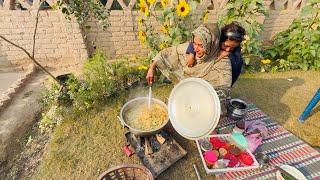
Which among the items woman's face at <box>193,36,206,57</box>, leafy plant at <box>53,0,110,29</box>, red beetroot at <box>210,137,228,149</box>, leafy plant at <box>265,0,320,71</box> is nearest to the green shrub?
leafy plant at <box>53,0,110,29</box>

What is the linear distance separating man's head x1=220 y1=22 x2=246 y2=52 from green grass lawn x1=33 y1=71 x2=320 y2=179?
4.83ft

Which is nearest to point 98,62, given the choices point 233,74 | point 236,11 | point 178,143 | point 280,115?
point 178,143

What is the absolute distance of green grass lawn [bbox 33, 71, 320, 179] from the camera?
9.64 feet

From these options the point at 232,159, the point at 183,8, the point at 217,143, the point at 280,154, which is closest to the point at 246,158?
the point at 232,159

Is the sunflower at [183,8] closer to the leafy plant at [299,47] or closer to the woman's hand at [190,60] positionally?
the woman's hand at [190,60]

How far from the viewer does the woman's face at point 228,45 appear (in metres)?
2.95

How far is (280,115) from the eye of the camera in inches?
151

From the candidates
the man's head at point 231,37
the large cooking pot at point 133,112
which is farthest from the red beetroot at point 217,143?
the man's head at point 231,37

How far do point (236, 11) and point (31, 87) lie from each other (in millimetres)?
4323

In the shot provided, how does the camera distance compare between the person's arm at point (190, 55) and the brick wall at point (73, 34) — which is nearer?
the person's arm at point (190, 55)

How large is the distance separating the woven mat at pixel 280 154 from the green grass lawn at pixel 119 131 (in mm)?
457

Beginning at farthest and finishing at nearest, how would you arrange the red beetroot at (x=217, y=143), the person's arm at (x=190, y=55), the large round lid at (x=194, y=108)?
the person's arm at (x=190, y=55)
the red beetroot at (x=217, y=143)
the large round lid at (x=194, y=108)

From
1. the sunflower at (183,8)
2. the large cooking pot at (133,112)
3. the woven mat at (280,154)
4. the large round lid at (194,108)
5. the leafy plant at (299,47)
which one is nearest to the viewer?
the large round lid at (194,108)

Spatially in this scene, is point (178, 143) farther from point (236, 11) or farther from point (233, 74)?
point (236, 11)
